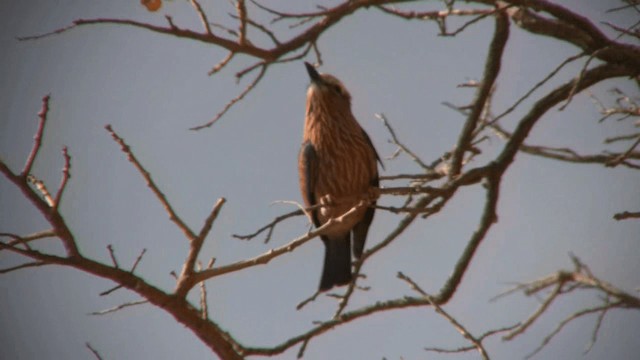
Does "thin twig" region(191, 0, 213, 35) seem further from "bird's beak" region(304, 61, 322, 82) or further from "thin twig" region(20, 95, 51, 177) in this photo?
"bird's beak" region(304, 61, 322, 82)

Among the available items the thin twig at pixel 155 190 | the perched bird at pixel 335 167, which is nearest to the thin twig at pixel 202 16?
the thin twig at pixel 155 190

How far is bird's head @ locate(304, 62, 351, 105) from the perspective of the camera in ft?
16.6

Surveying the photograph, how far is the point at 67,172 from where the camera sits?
8.41 ft

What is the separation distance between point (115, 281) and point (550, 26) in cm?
234

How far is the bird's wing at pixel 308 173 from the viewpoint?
15.7 feet

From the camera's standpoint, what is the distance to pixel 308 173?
4.79 metres

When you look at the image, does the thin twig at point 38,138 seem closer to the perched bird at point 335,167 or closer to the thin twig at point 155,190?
the thin twig at point 155,190

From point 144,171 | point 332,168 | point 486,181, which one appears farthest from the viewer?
point 332,168

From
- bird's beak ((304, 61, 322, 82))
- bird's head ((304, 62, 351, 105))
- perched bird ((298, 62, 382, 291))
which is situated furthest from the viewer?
bird's beak ((304, 61, 322, 82))

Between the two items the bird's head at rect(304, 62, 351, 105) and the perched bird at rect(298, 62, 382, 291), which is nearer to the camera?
the perched bird at rect(298, 62, 382, 291)

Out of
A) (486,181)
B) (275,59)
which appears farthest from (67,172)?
(486,181)

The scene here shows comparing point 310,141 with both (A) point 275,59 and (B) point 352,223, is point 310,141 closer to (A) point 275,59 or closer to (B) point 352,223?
(B) point 352,223

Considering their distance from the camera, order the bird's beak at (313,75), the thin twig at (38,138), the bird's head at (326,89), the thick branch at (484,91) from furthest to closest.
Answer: the bird's beak at (313,75)
the bird's head at (326,89)
the thick branch at (484,91)
the thin twig at (38,138)

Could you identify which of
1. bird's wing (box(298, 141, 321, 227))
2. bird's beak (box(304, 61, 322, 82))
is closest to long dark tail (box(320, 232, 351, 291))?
bird's wing (box(298, 141, 321, 227))
